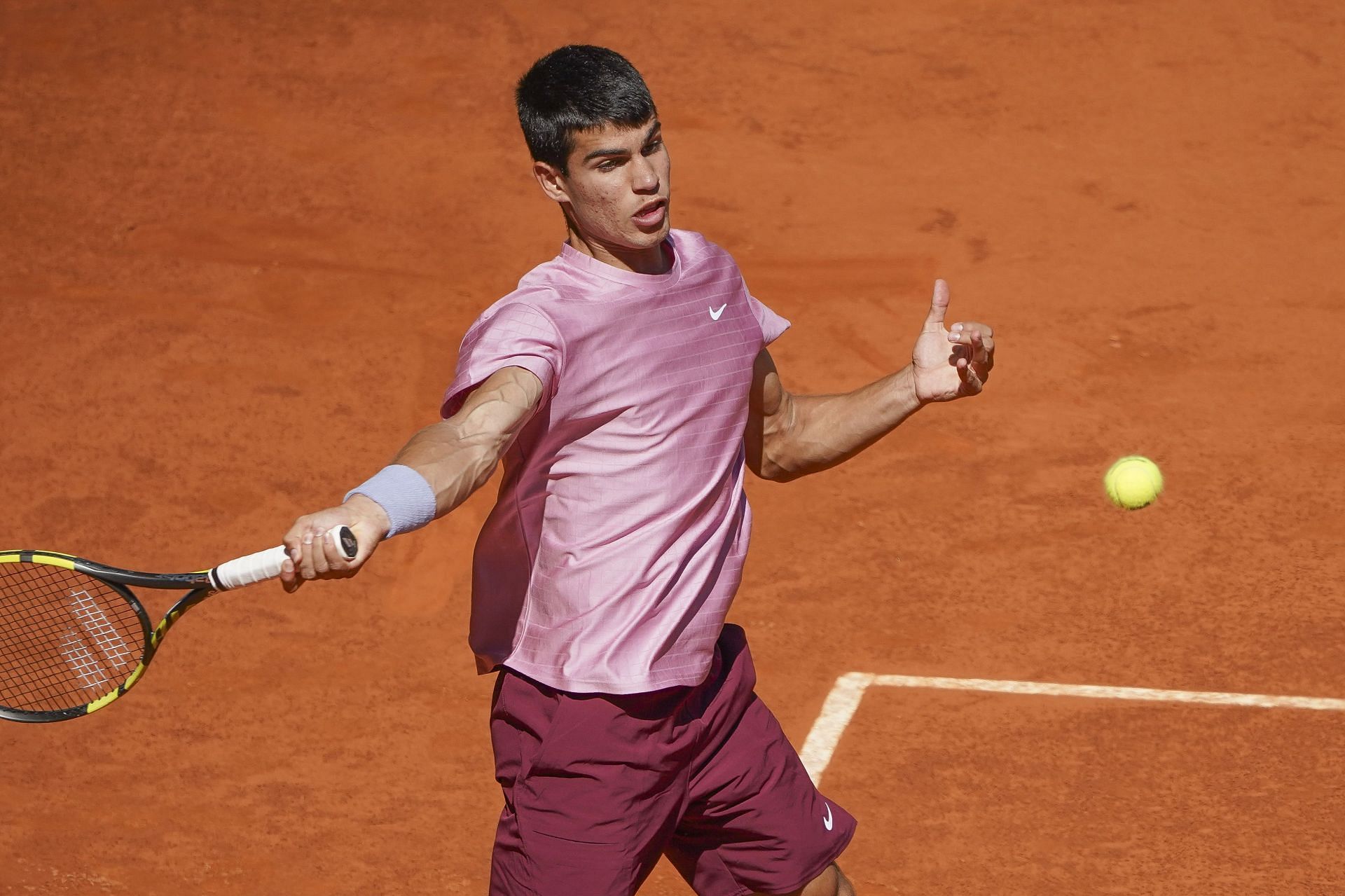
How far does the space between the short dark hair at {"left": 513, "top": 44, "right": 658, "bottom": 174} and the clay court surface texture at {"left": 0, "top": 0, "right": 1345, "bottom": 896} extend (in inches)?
107

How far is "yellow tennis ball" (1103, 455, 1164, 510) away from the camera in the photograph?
5.28 metres

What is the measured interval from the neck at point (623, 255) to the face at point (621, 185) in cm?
3

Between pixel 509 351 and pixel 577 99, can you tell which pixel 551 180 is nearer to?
pixel 577 99

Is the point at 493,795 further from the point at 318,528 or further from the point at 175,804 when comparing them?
the point at 318,528

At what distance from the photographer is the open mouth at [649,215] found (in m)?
3.62

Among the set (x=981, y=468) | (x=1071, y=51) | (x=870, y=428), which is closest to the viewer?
(x=870, y=428)

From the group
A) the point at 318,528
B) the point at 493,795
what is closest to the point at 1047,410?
the point at 493,795

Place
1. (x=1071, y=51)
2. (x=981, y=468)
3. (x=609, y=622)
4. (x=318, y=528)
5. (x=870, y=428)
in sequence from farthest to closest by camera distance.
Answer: (x=1071, y=51)
(x=981, y=468)
(x=870, y=428)
(x=609, y=622)
(x=318, y=528)

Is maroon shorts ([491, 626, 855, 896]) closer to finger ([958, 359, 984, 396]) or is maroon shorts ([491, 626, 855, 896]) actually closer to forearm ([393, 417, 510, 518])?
forearm ([393, 417, 510, 518])

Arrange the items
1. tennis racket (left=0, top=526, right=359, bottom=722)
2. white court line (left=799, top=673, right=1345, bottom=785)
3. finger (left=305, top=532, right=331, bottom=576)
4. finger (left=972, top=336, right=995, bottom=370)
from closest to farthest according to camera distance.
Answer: finger (left=305, top=532, right=331, bottom=576) → tennis racket (left=0, top=526, right=359, bottom=722) → finger (left=972, top=336, right=995, bottom=370) → white court line (left=799, top=673, right=1345, bottom=785)

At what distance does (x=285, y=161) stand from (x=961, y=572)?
568cm

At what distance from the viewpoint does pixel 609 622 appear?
3.64 metres

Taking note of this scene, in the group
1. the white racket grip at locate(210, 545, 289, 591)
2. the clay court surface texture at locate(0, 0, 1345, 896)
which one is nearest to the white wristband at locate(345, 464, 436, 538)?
the white racket grip at locate(210, 545, 289, 591)

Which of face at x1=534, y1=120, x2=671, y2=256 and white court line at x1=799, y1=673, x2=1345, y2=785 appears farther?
white court line at x1=799, y1=673, x2=1345, y2=785
